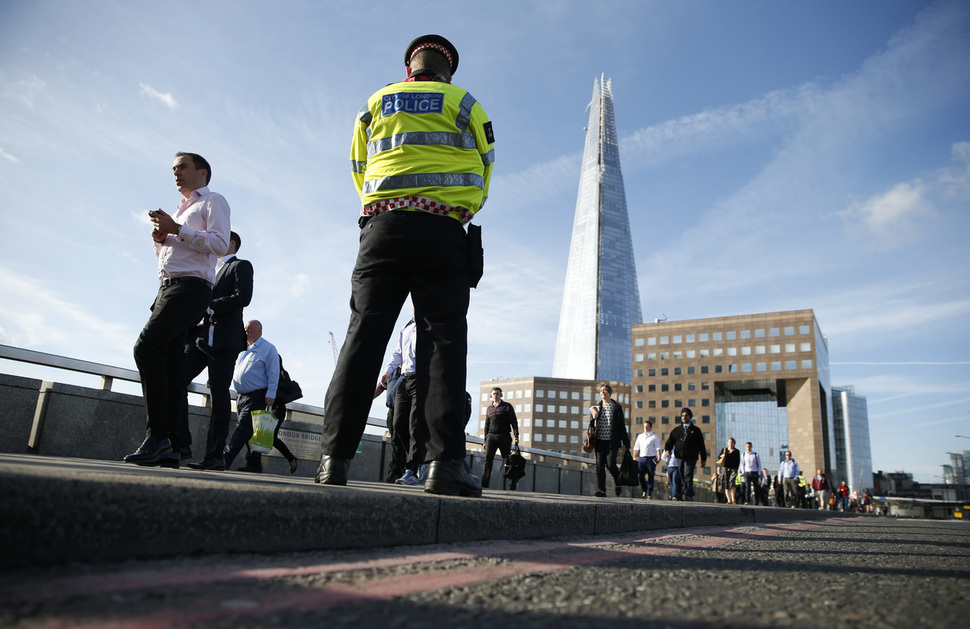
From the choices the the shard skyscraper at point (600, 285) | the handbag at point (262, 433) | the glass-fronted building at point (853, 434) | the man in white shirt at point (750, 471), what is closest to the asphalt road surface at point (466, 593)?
the handbag at point (262, 433)

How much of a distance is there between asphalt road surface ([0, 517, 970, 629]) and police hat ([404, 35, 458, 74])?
287 centimetres

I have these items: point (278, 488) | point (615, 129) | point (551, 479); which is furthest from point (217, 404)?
point (615, 129)

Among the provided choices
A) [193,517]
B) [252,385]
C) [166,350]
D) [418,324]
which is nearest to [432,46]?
[418,324]

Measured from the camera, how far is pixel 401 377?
7676 mm

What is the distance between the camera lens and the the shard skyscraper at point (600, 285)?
160 meters

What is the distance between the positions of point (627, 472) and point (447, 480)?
8.77 meters

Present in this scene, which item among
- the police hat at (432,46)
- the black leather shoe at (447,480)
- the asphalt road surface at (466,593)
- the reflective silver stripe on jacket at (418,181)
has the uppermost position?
the police hat at (432,46)

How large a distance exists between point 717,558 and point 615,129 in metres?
194

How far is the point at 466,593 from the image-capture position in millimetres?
1666

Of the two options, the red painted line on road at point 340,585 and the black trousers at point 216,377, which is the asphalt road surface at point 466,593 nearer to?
the red painted line on road at point 340,585

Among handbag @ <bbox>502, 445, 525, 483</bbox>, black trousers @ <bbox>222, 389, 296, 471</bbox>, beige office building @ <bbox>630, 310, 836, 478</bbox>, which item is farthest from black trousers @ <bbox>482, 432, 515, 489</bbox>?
beige office building @ <bbox>630, 310, 836, 478</bbox>

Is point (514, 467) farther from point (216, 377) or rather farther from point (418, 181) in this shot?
point (418, 181)

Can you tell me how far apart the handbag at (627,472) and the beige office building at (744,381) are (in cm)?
8856

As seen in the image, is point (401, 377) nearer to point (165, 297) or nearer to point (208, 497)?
point (165, 297)
